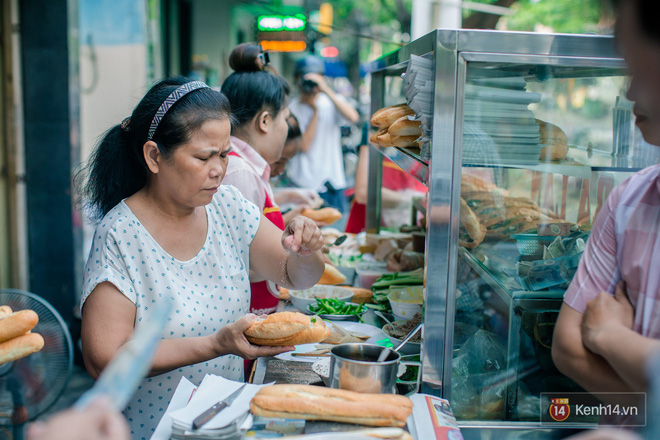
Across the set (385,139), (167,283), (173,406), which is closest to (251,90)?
(385,139)

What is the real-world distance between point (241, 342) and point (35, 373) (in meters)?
1.70

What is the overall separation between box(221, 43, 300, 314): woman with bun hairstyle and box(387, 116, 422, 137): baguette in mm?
853

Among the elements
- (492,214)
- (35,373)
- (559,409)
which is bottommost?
(35,373)

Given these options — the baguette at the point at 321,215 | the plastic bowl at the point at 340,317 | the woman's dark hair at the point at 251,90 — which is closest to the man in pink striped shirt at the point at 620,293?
the plastic bowl at the point at 340,317

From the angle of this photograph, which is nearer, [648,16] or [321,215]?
[648,16]

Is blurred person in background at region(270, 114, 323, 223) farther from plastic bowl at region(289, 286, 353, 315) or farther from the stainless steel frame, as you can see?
the stainless steel frame


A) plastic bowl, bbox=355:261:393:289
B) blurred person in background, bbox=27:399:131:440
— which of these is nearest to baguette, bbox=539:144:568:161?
plastic bowl, bbox=355:261:393:289

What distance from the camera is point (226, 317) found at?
2.26 metres

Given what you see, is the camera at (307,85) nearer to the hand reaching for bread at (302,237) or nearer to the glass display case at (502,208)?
the glass display case at (502,208)

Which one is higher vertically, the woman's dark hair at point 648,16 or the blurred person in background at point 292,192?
the woman's dark hair at point 648,16

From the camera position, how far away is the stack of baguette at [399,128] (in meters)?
2.55

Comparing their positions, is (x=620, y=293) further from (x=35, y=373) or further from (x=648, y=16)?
(x=35, y=373)

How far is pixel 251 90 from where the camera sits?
3309mm

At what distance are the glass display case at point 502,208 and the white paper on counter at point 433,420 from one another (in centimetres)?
18
